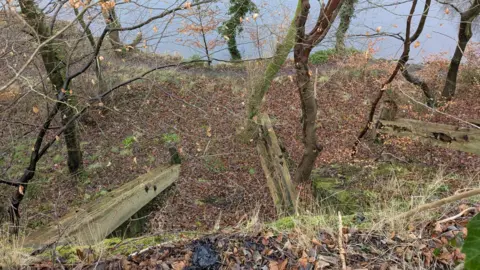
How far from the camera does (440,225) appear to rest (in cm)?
264

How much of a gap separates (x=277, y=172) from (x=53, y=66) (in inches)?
190

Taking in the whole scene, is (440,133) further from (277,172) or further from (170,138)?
(170,138)

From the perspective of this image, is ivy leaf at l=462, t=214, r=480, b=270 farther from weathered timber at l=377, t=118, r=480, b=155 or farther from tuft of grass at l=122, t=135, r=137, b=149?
tuft of grass at l=122, t=135, r=137, b=149

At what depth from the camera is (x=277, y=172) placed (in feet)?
17.9

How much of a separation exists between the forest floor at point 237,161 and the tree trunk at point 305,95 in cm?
38

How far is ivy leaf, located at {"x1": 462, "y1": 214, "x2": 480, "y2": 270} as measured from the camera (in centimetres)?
95

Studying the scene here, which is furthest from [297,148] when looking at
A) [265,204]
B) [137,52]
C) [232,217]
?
[137,52]

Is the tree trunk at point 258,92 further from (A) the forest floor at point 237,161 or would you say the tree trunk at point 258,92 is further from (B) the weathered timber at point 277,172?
(B) the weathered timber at point 277,172

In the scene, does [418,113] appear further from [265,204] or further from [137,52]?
[137,52]

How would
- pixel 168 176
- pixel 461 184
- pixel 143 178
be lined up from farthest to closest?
pixel 168 176 < pixel 143 178 < pixel 461 184

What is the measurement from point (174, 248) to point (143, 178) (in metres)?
3.45

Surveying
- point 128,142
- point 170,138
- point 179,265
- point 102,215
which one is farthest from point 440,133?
point 128,142

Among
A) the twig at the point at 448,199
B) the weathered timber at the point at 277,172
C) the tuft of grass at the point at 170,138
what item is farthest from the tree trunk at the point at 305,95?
the tuft of grass at the point at 170,138

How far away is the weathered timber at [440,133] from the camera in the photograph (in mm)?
5453
